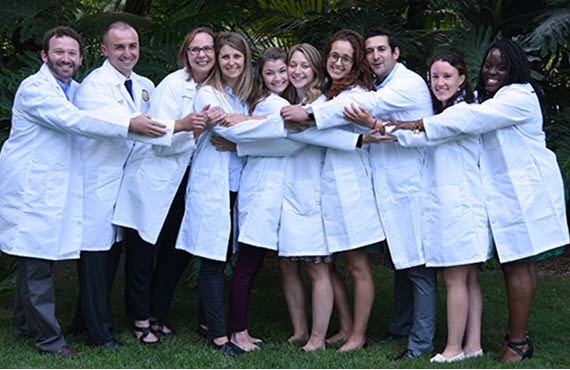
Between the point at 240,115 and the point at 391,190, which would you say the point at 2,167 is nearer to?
the point at 240,115

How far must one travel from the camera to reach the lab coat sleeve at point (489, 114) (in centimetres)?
382

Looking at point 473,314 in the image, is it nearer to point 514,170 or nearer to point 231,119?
point 514,170

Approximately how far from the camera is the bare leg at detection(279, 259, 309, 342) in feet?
14.5

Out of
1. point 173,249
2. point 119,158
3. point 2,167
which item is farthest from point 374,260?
point 2,167

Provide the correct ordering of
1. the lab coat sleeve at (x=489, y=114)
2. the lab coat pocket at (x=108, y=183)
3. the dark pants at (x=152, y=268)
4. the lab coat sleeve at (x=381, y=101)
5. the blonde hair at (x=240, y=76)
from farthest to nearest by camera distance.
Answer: the dark pants at (x=152, y=268) < the blonde hair at (x=240, y=76) < the lab coat pocket at (x=108, y=183) < the lab coat sleeve at (x=381, y=101) < the lab coat sleeve at (x=489, y=114)

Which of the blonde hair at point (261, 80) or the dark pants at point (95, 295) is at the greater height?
the blonde hair at point (261, 80)

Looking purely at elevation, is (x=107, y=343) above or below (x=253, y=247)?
below

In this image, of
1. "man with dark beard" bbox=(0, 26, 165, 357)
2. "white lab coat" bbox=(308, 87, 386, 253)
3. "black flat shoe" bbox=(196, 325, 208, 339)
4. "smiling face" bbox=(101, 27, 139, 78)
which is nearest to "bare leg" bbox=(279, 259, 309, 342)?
"white lab coat" bbox=(308, 87, 386, 253)

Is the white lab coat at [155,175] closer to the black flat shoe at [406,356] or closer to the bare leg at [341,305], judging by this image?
the bare leg at [341,305]

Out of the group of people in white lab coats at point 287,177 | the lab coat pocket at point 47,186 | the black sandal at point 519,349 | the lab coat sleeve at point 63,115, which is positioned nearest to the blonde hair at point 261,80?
the group of people in white lab coats at point 287,177

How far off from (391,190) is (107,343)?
2082mm

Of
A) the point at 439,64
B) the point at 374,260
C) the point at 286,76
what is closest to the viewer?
the point at 439,64

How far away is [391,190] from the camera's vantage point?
4.15m

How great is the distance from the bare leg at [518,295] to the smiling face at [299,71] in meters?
1.70
